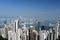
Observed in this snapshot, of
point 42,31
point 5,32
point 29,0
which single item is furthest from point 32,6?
point 5,32

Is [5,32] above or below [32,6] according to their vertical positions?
below

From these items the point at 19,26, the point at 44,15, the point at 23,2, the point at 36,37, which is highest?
the point at 23,2

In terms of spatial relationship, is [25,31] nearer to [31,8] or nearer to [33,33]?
[33,33]

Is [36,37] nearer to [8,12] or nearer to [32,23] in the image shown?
[32,23]

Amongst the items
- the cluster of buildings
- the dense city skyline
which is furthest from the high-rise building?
the dense city skyline

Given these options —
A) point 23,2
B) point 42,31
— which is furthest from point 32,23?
point 23,2

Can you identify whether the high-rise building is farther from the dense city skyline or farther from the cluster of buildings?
the dense city skyline

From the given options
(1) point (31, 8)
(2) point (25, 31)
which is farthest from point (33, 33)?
(1) point (31, 8)
